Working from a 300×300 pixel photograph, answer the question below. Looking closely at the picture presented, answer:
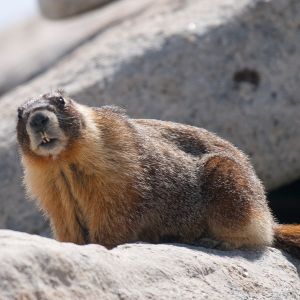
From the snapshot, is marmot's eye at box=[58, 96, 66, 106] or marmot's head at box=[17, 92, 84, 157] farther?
marmot's eye at box=[58, 96, 66, 106]

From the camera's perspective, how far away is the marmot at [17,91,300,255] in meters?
8.04

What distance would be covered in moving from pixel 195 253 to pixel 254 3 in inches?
224

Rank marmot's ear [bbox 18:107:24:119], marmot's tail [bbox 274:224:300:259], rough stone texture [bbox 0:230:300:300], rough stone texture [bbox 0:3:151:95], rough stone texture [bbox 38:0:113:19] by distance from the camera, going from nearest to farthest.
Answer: rough stone texture [bbox 0:230:300:300], marmot's ear [bbox 18:107:24:119], marmot's tail [bbox 274:224:300:259], rough stone texture [bbox 0:3:151:95], rough stone texture [bbox 38:0:113:19]

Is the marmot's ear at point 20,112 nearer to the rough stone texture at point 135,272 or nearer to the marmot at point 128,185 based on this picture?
the marmot at point 128,185

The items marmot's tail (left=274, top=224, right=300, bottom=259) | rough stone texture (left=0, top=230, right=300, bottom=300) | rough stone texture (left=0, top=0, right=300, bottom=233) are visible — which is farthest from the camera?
rough stone texture (left=0, top=0, right=300, bottom=233)

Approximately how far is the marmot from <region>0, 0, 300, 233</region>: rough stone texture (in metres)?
3.26

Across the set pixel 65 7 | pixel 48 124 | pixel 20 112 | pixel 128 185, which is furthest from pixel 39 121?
pixel 65 7

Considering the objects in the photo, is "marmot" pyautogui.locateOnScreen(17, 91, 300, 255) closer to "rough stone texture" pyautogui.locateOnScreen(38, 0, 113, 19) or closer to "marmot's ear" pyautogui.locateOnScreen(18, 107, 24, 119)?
"marmot's ear" pyautogui.locateOnScreen(18, 107, 24, 119)

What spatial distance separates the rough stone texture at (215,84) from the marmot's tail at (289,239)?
3321 millimetres

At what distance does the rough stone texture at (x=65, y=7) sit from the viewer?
18.1 m

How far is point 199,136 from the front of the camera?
884 cm

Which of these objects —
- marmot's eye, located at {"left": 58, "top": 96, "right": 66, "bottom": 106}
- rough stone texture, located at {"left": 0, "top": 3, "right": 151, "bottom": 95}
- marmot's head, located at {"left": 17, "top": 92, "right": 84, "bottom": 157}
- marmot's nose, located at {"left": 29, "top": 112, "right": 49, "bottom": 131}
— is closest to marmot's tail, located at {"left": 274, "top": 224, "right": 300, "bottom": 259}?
marmot's head, located at {"left": 17, "top": 92, "right": 84, "bottom": 157}

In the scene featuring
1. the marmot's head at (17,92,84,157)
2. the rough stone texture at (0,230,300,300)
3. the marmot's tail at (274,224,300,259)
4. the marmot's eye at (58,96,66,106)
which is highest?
the marmot's eye at (58,96,66,106)

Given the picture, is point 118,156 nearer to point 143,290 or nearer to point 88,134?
point 88,134
